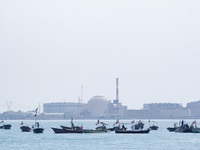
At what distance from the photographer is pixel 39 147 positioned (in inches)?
4500

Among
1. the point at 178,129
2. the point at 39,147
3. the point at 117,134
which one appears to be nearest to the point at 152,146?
the point at 39,147

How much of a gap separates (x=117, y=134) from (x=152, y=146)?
140ft

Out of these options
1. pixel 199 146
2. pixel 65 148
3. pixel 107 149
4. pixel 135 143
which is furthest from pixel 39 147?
pixel 199 146

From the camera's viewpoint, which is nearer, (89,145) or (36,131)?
(89,145)

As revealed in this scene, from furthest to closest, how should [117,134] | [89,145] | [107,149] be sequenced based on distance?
[117,134] < [89,145] < [107,149]

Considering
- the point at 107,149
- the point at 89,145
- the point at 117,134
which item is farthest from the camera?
the point at 117,134

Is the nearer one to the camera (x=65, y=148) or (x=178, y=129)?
(x=65, y=148)

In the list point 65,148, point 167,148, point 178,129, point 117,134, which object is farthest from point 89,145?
point 178,129

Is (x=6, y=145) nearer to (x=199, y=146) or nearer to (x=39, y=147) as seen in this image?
(x=39, y=147)

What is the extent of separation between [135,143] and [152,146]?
28.3 feet

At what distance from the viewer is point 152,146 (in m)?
116

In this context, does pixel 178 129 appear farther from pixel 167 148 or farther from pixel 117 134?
pixel 167 148

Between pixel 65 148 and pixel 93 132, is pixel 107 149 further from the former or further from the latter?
pixel 93 132

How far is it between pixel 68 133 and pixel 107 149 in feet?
173
